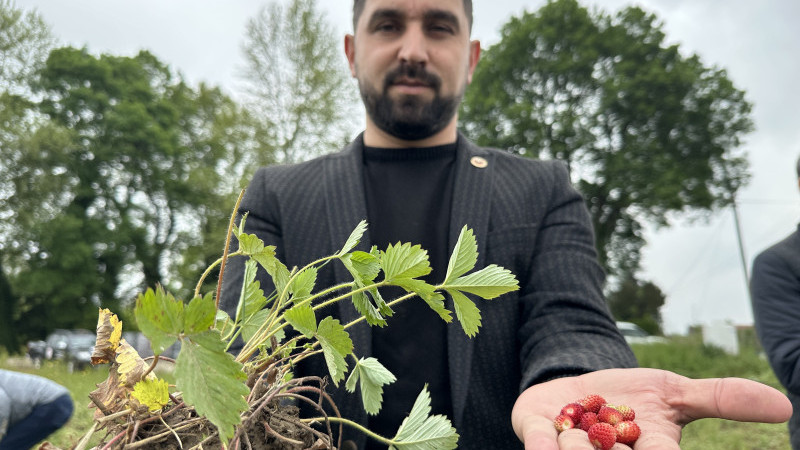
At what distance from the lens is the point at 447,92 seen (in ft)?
8.00

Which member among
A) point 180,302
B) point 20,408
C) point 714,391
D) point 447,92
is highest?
point 447,92

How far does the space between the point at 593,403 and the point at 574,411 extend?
5cm

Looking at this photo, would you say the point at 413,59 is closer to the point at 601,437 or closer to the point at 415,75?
the point at 415,75

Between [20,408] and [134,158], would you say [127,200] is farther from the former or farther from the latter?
[20,408]

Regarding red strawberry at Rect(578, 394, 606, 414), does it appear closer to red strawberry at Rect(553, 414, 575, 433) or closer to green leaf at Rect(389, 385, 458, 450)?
red strawberry at Rect(553, 414, 575, 433)

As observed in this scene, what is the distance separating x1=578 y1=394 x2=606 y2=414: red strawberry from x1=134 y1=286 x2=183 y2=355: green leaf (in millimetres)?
932

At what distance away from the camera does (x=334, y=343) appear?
77cm

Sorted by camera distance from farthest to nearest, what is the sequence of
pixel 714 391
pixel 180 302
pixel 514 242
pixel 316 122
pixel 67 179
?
pixel 67 179 < pixel 316 122 < pixel 514 242 < pixel 714 391 < pixel 180 302

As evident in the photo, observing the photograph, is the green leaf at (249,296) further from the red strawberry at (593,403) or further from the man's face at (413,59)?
the man's face at (413,59)

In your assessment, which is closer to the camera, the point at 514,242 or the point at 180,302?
the point at 180,302

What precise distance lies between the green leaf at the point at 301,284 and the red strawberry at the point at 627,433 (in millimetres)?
710

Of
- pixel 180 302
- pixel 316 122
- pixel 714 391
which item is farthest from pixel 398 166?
pixel 316 122

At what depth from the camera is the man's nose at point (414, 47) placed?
2324mm

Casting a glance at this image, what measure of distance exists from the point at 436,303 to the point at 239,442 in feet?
0.96
